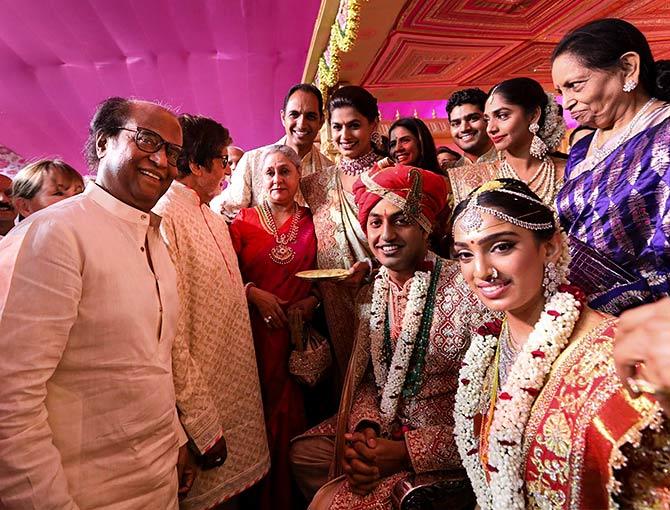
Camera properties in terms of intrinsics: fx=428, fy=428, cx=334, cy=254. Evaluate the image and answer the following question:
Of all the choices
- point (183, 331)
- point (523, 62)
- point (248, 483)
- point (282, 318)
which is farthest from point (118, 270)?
point (523, 62)

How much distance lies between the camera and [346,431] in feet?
6.35

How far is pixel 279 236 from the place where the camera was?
8.48ft

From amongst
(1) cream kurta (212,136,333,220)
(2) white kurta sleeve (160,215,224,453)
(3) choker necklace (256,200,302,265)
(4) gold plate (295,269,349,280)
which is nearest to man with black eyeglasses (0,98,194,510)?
(2) white kurta sleeve (160,215,224,453)

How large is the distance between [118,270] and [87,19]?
4661 mm

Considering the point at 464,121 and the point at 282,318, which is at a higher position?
the point at 464,121

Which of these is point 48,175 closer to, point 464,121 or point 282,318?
point 282,318

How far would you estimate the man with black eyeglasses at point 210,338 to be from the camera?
180cm

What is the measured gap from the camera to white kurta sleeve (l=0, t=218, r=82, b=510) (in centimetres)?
107

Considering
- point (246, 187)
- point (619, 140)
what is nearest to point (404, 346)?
point (619, 140)

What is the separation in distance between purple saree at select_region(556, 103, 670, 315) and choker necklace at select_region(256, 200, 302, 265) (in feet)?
4.96

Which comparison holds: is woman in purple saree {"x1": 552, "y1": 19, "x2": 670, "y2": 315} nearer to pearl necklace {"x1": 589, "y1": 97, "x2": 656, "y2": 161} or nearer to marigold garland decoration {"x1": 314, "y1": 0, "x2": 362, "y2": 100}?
pearl necklace {"x1": 589, "y1": 97, "x2": 656, "y2": 161}

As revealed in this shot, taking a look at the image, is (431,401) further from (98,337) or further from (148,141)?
(148,141)

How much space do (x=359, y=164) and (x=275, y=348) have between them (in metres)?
1.26

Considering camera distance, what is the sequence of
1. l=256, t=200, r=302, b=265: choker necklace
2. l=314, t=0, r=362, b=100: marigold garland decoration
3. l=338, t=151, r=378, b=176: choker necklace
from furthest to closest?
l=314, t=0, r=362, b=100: marigold garland decoration < l=338, t=151, r=378, b=176: choker necklace < l=256, t=200, r=302, b=265: choker necklace
